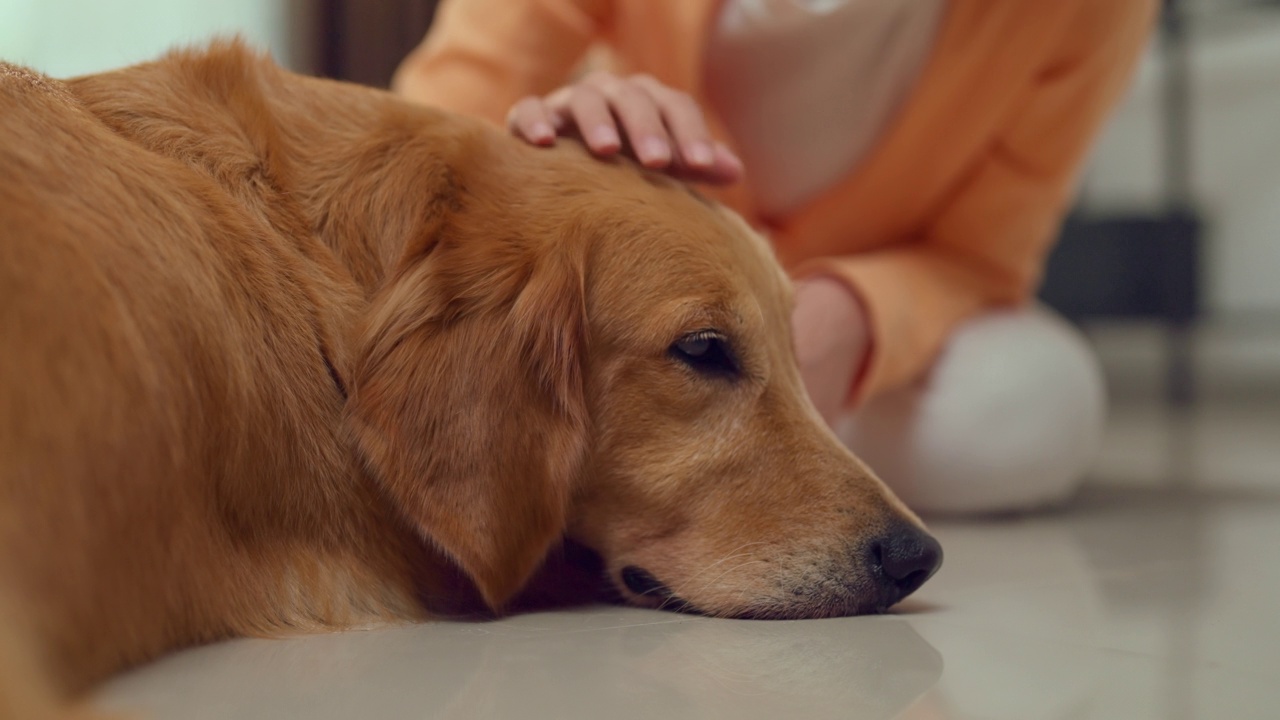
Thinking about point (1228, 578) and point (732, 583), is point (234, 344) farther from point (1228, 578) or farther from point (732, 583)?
point (1228, 578)

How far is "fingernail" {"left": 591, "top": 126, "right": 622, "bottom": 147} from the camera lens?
1.24 meters

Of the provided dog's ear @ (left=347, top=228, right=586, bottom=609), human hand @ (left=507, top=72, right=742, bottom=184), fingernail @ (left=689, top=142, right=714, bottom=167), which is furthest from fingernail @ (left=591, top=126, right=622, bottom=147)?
dog's ear @ (left=347, top=228, right=586, bottom=609)

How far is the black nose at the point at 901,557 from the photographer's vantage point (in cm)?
110

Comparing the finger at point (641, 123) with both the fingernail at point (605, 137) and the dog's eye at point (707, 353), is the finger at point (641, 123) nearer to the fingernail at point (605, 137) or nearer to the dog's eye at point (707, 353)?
the fingernail at point (605, 137)

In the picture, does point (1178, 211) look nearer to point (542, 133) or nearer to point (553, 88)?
point (553, 88)

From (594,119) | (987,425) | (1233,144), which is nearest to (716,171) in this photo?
(594,119)

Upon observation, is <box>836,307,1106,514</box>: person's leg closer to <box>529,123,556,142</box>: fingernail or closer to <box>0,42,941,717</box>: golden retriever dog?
<box>0,42,941,717</box>: golden retriever dog

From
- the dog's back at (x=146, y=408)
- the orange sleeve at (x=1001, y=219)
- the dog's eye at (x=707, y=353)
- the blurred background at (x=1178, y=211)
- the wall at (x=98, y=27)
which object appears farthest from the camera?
the blurred background at (x=1178, y=211)

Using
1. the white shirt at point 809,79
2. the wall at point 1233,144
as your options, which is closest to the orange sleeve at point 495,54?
the white shirt at point 809,79

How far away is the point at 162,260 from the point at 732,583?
61cm

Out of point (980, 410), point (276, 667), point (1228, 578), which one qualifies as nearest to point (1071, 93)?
point (980, 410)

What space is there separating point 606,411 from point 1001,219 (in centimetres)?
133

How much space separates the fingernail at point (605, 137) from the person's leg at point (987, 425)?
98 centimetres

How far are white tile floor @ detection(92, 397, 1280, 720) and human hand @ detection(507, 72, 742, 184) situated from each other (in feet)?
1.73
